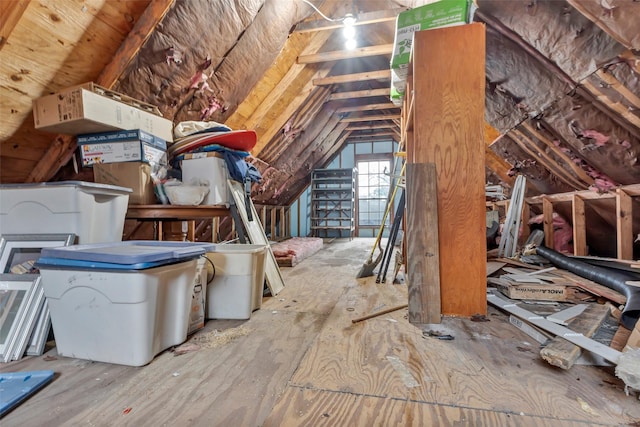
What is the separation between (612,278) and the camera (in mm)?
1916

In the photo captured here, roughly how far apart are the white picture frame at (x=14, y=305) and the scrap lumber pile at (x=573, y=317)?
2.22 metres

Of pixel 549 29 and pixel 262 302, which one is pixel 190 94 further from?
pixel 549 29

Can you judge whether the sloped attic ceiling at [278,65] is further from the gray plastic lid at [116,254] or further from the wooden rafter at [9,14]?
the gray plastic lid at [116,254]

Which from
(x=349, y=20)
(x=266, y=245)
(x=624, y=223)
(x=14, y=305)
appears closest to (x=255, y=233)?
(x=266, y=245)

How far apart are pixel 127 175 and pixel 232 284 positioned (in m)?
1.01

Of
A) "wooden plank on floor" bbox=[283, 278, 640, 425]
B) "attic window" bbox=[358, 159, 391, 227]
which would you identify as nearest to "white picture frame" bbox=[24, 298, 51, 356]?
"wooden plank on floor" bbox=[283, 278, 640, 425]

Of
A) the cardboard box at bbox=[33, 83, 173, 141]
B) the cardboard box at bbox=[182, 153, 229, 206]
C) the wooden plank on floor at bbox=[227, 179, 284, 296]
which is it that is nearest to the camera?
the cardboard box at bbox=[33, 83, 173, 141]

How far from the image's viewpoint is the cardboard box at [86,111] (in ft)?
5.14

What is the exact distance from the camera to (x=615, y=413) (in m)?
0.91

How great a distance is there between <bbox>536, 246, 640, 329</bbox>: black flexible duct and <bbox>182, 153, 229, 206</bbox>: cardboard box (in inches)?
95.0

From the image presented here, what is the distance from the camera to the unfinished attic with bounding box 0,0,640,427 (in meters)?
1.04

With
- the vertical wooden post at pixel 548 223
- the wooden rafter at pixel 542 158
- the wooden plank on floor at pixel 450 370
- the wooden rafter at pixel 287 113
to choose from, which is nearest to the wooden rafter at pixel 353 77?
the wooden rafter at pixel 287 113

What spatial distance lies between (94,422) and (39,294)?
81 centimetres

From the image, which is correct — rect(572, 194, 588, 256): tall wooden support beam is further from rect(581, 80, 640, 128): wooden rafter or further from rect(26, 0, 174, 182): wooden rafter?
rect(26, 0, 174, 182): wooden rafter
